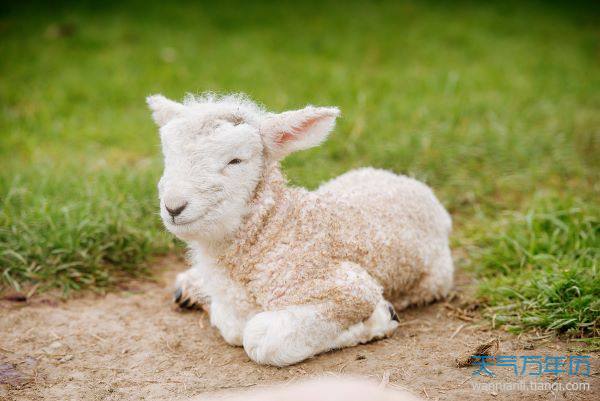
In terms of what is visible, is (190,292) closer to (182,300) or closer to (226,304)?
(182,300)

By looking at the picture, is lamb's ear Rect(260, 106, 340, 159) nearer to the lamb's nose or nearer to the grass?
the lamb's nose

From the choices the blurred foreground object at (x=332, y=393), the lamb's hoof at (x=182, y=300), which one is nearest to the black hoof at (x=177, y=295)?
the lamb's hoof at (x=182, y=300)

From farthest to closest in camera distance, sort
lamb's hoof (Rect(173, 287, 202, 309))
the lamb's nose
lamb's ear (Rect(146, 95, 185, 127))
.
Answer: lamb's hoof (Rect(173, 287, 202, 309)), lamb's ear (Rect(146, 95, 185, 127)), the lamb's nose

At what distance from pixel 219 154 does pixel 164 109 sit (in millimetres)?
593

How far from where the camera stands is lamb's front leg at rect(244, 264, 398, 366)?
3.42m

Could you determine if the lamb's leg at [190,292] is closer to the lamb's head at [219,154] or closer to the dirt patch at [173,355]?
the dirt patch at [173,355]

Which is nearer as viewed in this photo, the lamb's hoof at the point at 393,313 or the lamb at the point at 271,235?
the lamb at the point at 271,235

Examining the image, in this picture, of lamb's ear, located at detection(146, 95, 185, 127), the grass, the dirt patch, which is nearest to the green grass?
the grass

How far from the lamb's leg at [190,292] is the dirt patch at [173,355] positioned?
3.3 inches

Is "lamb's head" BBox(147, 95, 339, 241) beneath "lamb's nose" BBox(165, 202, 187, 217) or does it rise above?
above

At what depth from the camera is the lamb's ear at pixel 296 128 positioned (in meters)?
3.61

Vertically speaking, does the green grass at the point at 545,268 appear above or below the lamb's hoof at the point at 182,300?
above

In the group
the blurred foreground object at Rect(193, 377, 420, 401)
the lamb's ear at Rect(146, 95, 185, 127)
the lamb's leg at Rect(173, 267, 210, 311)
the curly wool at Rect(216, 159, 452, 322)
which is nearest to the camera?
the blurred foreground object at Rect(193, 377, 420, 401)

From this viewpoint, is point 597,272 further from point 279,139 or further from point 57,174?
Answer: point 57,174
